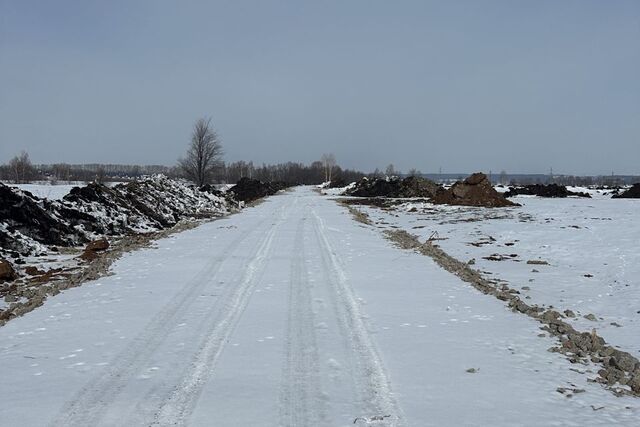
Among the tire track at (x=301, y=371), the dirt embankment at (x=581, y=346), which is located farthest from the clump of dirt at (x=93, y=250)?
the dirt embankment at (x=581, y=346)

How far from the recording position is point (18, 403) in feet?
15.0

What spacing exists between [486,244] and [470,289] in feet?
23.8

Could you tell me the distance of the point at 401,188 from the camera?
5391 centimetres

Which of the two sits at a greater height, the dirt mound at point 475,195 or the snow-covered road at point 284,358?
the dirt mound at point 475,195

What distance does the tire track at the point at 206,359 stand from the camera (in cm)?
438

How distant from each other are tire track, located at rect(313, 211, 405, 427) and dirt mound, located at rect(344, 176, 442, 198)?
4134 cm

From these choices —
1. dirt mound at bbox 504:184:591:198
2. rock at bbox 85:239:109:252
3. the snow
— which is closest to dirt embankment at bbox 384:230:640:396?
rock at bbox 85:239:109:252

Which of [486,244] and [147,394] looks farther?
[486,244]

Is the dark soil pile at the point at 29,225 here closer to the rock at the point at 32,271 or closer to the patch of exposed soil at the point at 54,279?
the patch of exposed soil at the point at 54,279

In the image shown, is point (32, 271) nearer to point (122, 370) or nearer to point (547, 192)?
point (122, 370)

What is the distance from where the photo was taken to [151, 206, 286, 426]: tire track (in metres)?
4.38

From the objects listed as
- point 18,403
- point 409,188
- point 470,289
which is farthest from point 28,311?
point 409,188

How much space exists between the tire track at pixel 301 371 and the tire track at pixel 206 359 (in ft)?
2.64

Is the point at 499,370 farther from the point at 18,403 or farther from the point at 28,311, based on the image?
the point at 28,311
